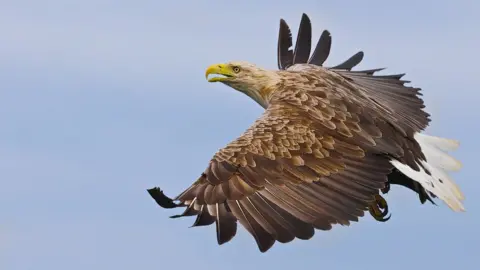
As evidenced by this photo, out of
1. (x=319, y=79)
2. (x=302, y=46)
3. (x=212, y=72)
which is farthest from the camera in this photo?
(x=302, y=46)

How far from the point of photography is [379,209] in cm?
1568

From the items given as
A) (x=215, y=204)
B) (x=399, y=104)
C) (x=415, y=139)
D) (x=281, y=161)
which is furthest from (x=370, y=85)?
(x=215, y=204)

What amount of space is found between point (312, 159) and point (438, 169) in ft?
7.04

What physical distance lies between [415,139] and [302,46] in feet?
10.9

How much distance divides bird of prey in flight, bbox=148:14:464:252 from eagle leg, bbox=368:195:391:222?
1cm

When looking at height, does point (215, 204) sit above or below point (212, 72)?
below

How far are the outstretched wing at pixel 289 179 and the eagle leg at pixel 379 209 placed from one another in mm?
1598

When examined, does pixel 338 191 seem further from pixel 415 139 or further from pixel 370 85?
pixel 370 85

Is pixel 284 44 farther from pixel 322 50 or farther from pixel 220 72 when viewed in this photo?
pixel 220 72

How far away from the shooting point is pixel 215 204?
12.9m

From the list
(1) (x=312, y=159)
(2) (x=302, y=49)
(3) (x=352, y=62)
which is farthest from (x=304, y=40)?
(1) (x=312, y=159)

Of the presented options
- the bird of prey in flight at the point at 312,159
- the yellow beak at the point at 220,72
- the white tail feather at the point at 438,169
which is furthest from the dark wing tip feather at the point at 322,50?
the white tail feather at the point at 438,169

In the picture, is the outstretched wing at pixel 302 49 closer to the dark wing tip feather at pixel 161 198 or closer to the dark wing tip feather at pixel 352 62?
the dark wing tip feather at pixel 352 62

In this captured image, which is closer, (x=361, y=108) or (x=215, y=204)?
(x=215, y=204)
